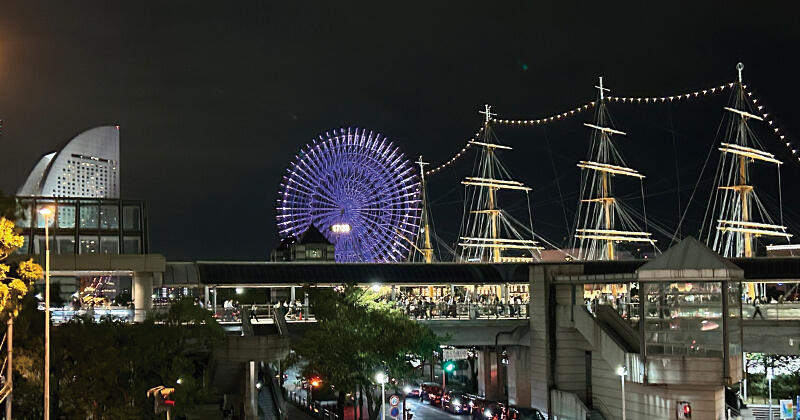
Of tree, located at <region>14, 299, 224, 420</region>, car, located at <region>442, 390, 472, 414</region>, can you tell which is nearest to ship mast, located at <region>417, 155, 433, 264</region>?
car, located at <region>442, 390, 472, 414</region>

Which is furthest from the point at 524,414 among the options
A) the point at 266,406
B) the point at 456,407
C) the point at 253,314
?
the point at 253,314

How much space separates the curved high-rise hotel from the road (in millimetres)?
93619

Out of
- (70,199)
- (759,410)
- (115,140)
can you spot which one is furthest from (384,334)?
(115,140)

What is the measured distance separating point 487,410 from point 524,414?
405cm

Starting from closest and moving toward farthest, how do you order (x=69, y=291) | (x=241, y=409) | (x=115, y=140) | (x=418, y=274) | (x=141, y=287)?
(x=241, y=409), (x=141, y=287), (x=418, y=274), (x=69, y=291), (x=115, y=140)

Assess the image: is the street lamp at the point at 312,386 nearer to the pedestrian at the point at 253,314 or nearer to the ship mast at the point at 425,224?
the pedestrian at the point at 253,314

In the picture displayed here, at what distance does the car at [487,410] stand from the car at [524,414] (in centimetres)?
66

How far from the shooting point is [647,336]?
132 feet

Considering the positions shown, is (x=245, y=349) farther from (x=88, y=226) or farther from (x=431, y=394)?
(x=431, y=394)

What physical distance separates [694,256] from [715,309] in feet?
7.54

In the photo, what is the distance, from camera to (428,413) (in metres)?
57.0

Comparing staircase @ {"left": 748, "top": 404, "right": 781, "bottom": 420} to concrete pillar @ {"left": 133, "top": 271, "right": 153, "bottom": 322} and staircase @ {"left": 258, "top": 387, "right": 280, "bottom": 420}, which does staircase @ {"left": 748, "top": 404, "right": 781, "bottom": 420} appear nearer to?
staircase @ {"left": 258, "top": 387, "right": 280, "bottom": 420}

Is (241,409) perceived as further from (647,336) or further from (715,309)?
(715,309)

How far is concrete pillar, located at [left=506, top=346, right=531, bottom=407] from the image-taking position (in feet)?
180
